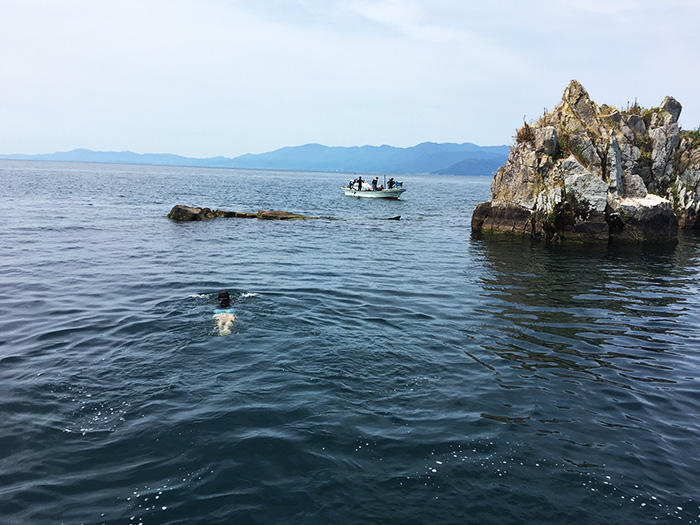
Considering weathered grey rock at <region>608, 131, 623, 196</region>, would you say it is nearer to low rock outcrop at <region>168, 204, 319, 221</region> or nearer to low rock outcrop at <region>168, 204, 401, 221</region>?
low rock outcrop at <region>168, 204, 401, 221</region>

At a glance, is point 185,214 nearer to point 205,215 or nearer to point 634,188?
point 205,215

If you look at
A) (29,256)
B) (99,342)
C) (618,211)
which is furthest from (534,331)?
(29,256)

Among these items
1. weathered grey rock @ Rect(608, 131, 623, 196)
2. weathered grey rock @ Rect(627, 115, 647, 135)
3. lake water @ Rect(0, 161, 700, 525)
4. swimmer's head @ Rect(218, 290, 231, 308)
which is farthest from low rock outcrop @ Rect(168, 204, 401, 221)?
swimmer's head @ Rect(218, 290, 231, 308)

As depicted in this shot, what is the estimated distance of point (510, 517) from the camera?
579 cm

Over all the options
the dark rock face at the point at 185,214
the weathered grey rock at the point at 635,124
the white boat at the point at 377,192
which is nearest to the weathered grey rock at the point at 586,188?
the weathered grey rock at the point at 635,124

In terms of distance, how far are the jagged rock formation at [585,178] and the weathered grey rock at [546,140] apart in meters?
0.07

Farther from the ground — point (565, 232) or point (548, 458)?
point (565, 232)

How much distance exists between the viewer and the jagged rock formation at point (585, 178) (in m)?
29.1

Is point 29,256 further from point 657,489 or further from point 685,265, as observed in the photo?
point 685,265

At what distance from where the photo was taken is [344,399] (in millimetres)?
8680

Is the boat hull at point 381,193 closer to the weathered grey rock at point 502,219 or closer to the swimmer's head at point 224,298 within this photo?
the weathered grey rock at point 502,219

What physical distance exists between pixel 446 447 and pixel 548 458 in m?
1.70

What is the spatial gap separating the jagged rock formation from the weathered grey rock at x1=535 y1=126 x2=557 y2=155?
66 millimetres

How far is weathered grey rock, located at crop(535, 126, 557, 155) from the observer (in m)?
29.8
